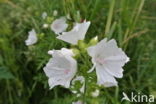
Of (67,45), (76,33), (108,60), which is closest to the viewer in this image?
(76,33)

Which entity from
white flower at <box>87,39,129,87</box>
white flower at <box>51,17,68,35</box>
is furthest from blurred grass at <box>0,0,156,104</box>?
white flower at <box>87,39,129,87</box>

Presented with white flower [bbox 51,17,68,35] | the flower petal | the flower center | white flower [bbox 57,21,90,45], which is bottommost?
the flower petal

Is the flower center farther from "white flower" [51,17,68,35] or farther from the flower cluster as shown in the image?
"white flower" [51,17,68,35]

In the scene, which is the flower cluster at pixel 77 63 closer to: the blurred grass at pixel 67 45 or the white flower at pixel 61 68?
the white flower at pixel 61 68

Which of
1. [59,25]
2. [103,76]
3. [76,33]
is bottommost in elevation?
[103,76]

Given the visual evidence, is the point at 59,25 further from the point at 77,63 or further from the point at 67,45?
the point at 77,63

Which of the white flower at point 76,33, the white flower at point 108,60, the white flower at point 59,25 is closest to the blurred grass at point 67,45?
the white flower at point 59,25

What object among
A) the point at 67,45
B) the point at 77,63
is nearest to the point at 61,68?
the point at 77,63
